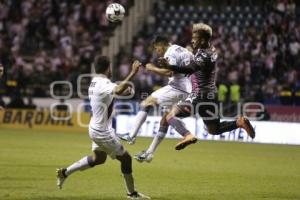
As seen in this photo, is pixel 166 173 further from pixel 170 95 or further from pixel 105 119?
pixel 105 119

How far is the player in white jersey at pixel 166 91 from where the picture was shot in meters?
14.2

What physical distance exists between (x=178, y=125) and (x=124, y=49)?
63.0 ft

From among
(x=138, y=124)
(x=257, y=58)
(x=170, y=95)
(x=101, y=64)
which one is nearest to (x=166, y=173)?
(x=138, y=124)

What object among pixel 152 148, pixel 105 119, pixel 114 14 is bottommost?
pixel 152 148

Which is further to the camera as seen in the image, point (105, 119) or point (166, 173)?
point (166, 173)

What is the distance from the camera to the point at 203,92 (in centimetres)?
1342

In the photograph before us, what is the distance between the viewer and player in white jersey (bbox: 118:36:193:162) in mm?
14211

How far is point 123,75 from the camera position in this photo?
29.3 m

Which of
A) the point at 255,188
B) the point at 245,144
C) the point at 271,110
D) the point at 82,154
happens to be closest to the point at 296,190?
the point at 255,188

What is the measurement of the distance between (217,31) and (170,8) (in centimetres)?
405

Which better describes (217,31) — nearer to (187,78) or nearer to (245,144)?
(245,144)

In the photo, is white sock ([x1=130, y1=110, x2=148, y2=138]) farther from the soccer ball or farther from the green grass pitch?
the soccer ball

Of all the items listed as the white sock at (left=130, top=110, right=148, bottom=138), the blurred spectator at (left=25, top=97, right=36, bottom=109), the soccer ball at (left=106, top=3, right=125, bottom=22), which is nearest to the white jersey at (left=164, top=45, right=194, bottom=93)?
the white sock at (left=130, top=110, right=148, bottom=138)

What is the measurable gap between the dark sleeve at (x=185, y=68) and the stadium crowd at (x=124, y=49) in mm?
13280
